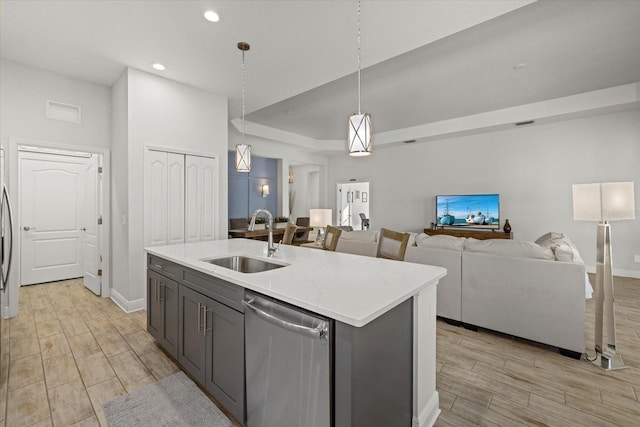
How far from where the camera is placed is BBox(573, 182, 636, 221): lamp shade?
230 centimetres

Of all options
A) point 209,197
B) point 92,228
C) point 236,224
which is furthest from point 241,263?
point 236,224

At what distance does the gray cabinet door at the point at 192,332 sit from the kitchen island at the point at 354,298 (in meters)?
0.03

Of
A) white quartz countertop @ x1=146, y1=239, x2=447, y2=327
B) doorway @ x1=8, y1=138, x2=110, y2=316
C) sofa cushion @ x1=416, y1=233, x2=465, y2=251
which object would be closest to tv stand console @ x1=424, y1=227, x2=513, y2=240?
sofa cushion @ x1=416, y1=233, x2=465, y2=251

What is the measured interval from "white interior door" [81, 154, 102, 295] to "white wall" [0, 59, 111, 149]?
495 mm

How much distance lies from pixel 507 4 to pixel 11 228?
15.7ft

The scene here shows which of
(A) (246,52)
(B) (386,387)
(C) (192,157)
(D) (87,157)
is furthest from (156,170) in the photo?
(B) (386,387)

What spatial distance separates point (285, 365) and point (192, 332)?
3.20 feet

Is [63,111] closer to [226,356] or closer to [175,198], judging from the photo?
[175,198]

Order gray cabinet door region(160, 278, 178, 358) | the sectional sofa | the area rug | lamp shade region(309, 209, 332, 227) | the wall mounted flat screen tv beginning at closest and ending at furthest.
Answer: the area rug
gray cabinet door region(160, 278, 178, 358)
the sectional sofa
lamp shade region(309, 209, 332, 227)
the wall mounted flat screen tv

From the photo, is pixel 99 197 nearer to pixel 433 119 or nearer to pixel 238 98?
pixel 238 98

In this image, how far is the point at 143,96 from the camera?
3607 millimetres

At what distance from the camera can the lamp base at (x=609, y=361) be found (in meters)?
2.22

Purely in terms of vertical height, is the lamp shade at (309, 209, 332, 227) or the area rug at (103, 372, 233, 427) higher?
the lamp shade at (309, 209, 332, 227)

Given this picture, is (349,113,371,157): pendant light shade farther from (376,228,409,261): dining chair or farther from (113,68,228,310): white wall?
(113,68,228,310): white wall
